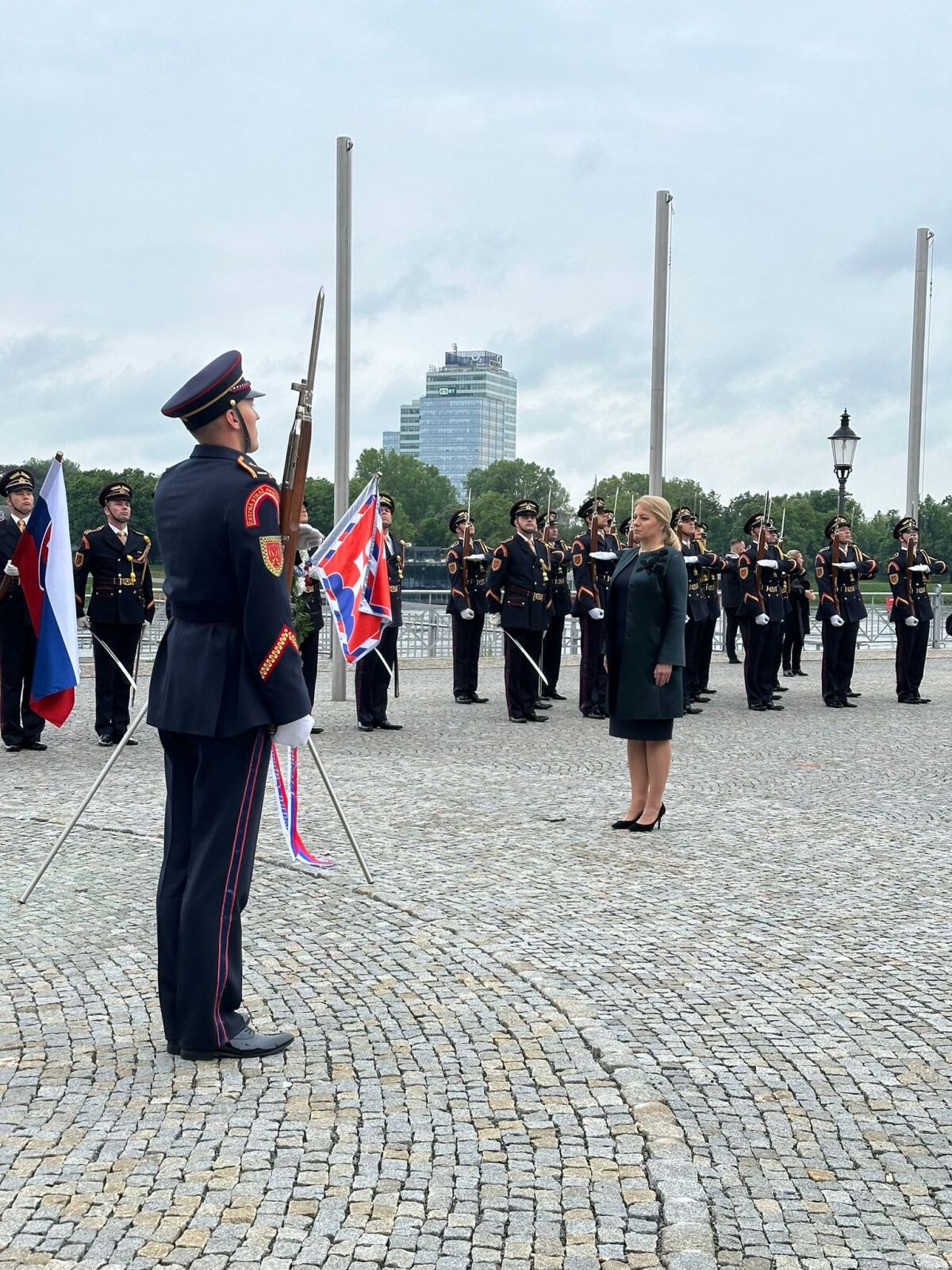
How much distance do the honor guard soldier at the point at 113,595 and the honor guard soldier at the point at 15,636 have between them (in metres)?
0.51

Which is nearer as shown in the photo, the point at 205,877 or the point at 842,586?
the point at 205,877

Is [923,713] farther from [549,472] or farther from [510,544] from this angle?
[549,472]

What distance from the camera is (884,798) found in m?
9.92

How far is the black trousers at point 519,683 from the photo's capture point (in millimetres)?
14500

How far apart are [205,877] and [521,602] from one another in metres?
10.5

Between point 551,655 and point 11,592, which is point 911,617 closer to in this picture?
point 551,655

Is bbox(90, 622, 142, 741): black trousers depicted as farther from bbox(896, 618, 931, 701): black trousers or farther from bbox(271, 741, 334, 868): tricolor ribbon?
bbox(896, 618, 931, 701): black trousers

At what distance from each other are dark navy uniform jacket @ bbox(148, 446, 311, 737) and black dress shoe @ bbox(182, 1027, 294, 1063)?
97 centimetres

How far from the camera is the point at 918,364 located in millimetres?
26484

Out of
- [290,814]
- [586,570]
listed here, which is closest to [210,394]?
[290,814]

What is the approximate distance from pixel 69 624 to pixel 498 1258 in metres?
5.02

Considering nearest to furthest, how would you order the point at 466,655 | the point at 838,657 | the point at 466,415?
the point at 466,655
the point at 838,657
the point at 466,415

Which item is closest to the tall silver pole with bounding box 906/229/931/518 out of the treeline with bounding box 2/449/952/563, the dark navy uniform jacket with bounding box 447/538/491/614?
the treeline with bounding box 2/449/952/563

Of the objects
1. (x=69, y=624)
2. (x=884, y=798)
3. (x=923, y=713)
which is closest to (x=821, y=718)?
(x=923, y=713)
